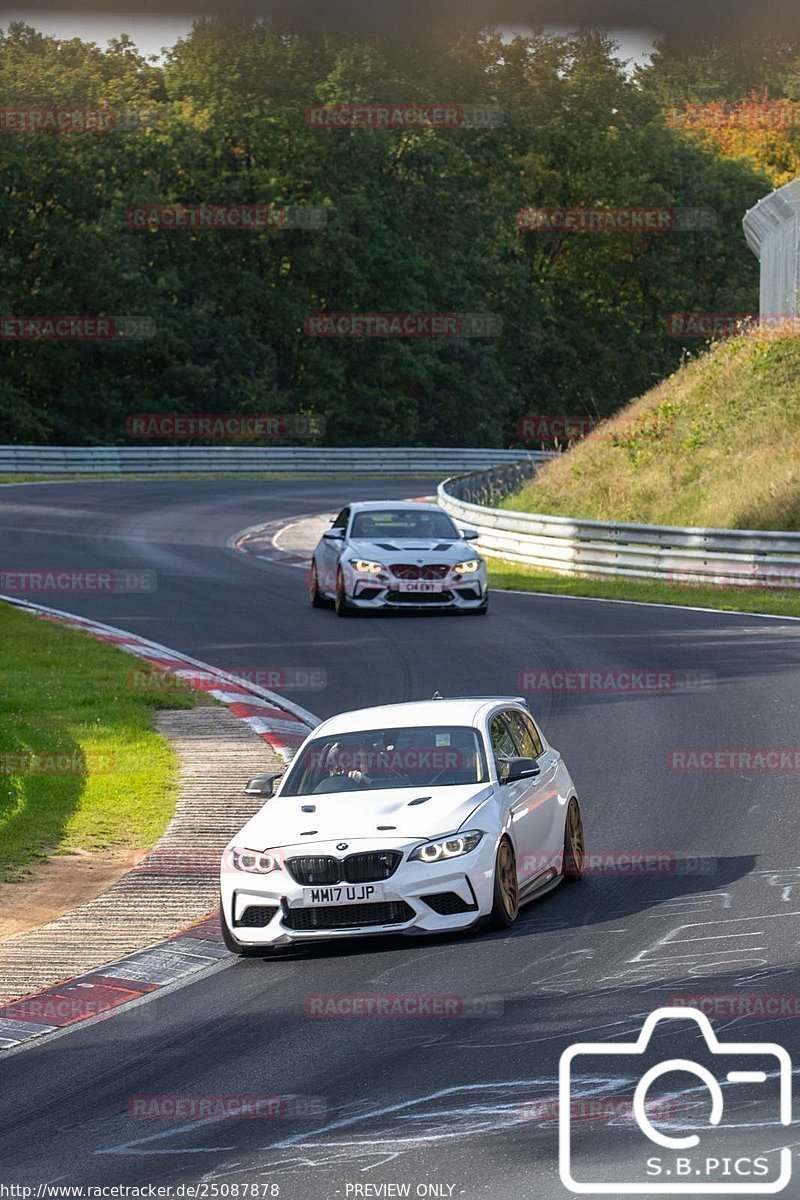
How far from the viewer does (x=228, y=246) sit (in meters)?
74.3

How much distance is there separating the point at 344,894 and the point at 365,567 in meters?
16.0

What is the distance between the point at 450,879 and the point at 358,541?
16.6 metres

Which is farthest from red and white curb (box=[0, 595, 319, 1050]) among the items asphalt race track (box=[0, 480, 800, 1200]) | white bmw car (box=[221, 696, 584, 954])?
white bmw car (box=[221, 696, 584, 954])

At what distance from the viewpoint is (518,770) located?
11297 millimetres

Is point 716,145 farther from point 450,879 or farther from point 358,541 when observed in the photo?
point 450,879

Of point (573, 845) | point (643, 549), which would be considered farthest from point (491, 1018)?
point (643, 549)

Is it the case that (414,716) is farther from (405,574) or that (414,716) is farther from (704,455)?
(704,455)

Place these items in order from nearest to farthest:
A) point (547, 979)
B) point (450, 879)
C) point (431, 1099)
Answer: point (431, 1099) < point (547, 979) < point (450, 879)

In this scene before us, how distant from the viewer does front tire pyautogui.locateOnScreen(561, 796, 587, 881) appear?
12016 mm

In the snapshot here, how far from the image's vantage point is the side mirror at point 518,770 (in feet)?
37.0

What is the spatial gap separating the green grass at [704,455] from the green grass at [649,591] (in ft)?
14.2

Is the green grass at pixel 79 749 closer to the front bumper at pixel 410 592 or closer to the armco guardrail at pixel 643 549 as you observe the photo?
the front bumper at pixel 410 592

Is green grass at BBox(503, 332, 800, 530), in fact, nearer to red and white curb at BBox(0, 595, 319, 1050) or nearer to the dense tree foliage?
the dense tree foliage

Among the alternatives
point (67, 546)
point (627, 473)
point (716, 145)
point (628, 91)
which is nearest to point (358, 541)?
point (67, 546)
